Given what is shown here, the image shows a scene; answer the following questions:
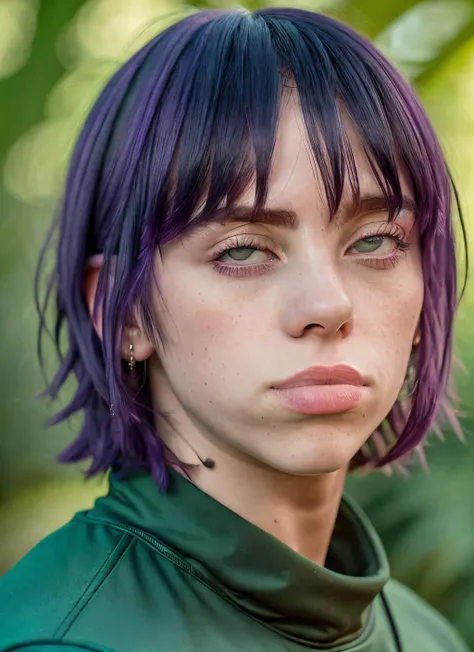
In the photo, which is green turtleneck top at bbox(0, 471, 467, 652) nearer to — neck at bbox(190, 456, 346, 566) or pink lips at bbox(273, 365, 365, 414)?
neck at bbox(190, 456, 346, 566)

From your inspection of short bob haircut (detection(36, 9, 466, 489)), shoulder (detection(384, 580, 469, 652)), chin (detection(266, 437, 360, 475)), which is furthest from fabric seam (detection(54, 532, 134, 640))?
shoulder (detection(384, 580, 469, 652))

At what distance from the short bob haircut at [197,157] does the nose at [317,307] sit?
107 mm

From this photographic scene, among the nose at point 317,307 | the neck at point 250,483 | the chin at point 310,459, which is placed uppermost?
the nose at point 317,307

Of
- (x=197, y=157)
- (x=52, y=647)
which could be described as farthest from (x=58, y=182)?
(x=52, y=647)

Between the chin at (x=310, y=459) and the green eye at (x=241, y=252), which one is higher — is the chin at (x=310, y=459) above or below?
below

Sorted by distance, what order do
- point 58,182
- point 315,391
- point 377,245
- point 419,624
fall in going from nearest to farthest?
point 315,391, point 377,245, point 419,624, point 58,182

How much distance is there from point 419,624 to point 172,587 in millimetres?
666

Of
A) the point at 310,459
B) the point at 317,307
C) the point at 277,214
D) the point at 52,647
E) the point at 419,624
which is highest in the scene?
the point at 277,214

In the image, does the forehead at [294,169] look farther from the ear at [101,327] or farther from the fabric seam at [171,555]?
the fabric seam at [171,555]

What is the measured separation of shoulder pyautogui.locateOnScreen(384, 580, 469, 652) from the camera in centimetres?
173

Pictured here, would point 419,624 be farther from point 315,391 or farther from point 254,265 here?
point 254,265

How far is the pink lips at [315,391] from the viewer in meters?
1.30

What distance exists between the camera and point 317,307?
4.19 ft

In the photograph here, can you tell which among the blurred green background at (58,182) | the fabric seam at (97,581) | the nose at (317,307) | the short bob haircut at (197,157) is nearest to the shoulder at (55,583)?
the fabric seam at (97,581)
